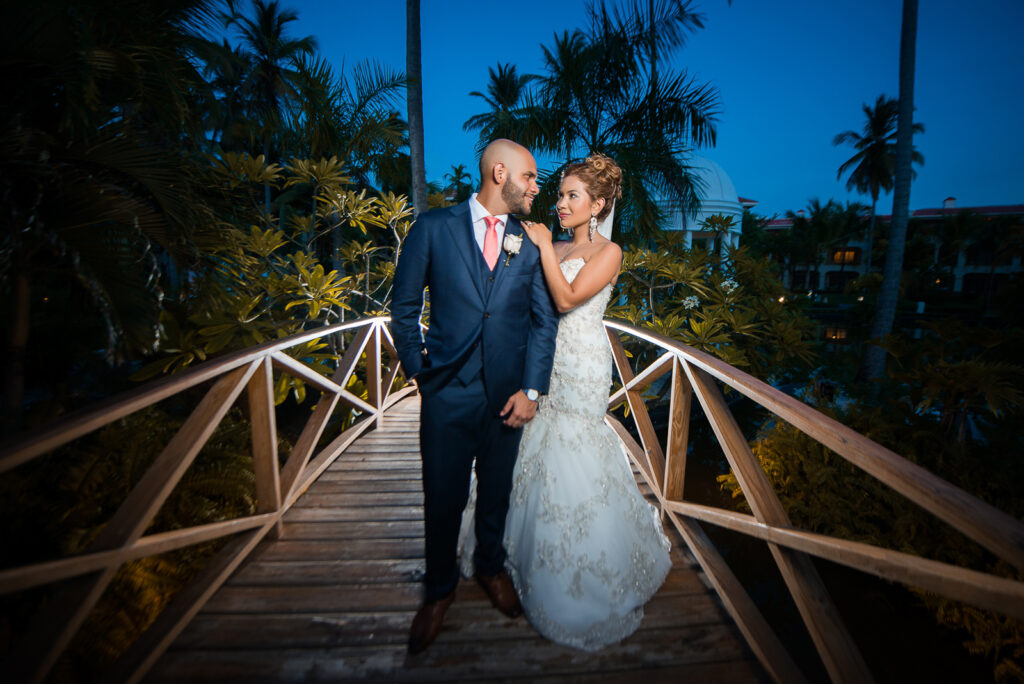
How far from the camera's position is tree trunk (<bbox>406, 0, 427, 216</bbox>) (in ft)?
24.0

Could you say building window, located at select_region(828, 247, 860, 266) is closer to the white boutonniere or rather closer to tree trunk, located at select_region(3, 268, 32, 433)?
the white boutonniere

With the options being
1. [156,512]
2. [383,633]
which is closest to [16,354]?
[156,512]

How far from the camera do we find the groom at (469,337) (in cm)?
173

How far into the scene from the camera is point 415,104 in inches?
292

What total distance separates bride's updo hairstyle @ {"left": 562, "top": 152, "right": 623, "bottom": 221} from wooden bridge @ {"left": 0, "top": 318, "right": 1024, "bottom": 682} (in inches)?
39.0

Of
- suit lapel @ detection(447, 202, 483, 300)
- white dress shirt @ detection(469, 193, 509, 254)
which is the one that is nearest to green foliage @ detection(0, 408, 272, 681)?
suit lapel @ detection(447, 202, 483, 300)

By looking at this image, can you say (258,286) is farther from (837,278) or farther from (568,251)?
(837,278)

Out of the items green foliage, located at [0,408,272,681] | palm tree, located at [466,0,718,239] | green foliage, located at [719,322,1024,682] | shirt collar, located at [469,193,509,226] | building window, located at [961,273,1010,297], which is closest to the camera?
shirt collar, located at [469,193,509,226]

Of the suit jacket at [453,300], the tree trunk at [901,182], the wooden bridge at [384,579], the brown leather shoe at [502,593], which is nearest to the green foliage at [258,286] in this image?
the wooden bridge at [384,579]

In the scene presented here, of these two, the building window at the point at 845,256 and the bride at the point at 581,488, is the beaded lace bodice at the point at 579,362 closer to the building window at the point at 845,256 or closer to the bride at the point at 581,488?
the bride at the point at 581,488

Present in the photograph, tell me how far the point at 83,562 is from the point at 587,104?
8.36 metres

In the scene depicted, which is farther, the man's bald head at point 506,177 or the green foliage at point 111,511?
the green foliage at point 111,511

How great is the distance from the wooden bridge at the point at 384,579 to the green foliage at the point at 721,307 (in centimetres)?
362

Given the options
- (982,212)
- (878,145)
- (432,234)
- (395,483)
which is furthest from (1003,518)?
(982,212)
